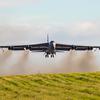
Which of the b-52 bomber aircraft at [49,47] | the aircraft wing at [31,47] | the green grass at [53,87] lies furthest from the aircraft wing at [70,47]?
the green grass at [53,87]

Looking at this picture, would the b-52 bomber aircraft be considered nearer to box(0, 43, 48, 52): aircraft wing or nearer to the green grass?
box(0, 43, 48, 52): aircraft wing

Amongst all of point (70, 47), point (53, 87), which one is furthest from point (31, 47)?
point (53, 87)

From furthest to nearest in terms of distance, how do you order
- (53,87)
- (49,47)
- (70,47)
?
(70,47), (49,47), (53,87)

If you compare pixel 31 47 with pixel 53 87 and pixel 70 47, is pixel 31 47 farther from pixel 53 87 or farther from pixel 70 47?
pixel 53 87

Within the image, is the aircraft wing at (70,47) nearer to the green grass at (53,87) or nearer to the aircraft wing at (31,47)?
the aircraft wing at (31,47)

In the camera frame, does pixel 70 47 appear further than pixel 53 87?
Yes

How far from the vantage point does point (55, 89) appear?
6178cm

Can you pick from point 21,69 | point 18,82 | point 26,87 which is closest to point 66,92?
point 26,87

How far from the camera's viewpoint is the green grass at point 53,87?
2115 inches

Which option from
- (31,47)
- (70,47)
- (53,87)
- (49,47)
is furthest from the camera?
(70,47)

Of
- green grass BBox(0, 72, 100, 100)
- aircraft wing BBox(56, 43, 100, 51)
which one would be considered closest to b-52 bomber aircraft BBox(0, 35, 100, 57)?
aircraft wing BBox(56, 43, 100, 51)

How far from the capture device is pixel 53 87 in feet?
212

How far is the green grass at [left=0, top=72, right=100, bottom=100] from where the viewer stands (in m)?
53.7

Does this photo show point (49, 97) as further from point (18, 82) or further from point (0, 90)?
point (18, 82)
